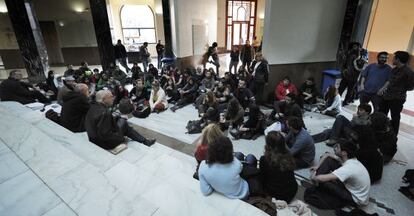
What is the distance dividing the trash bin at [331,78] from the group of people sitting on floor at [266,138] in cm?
75

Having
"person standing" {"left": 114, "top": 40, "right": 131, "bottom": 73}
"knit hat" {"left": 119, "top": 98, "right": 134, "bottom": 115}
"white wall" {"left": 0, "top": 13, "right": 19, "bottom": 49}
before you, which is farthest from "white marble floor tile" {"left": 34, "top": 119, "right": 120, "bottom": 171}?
"white wall" {"left": 0, "top": 13, "right": 19, "bottom": 49}

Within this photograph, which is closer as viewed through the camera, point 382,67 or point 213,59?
point 382,67

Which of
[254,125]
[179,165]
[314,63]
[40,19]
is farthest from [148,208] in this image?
[40,19]

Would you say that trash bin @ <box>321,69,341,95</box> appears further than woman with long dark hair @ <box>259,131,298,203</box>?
Yes

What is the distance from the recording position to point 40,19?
9844 millimetres

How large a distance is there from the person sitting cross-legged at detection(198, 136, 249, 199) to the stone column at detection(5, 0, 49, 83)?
8193mm

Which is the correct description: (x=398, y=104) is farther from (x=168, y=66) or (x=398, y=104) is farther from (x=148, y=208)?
(x=168, y=66)

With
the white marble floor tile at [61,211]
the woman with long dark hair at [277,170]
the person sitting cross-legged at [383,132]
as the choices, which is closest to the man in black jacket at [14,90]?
the white marble floor tile at [61,211]

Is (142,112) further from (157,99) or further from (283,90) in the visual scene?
(283,90)

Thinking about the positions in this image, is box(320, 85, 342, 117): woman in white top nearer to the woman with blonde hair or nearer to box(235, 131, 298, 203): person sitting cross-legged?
box(235, 131, 298, 203): person sitting cross-legged

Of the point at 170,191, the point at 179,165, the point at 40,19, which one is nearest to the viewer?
the point at 170,191

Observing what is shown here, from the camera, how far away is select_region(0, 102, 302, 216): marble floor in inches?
70.0

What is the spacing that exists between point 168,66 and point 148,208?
6703mm

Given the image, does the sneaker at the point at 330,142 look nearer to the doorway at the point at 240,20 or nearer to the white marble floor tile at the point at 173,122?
the white marble floor tile at the point at 173,122
